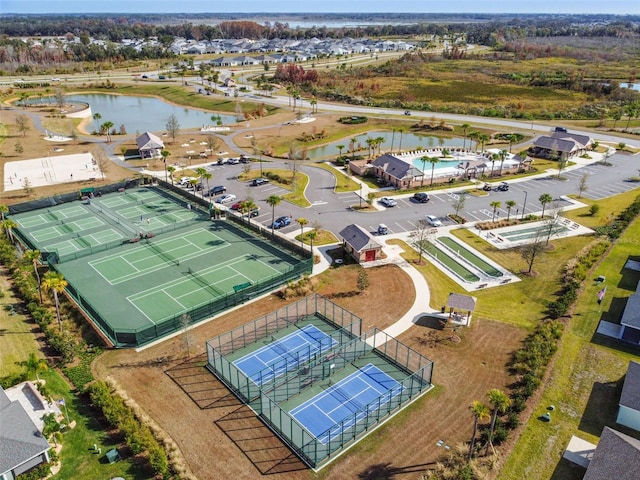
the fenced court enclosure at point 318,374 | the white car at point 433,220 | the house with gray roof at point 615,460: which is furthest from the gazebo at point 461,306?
the white car at point 433,220

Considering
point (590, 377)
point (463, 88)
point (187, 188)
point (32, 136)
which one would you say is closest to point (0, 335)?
point (187, 188)

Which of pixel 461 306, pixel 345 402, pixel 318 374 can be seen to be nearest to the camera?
pixel 345 402

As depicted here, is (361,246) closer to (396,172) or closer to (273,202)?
(273,202)

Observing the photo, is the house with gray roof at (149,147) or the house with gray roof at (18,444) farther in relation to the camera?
the house with gray roof at (149,147)

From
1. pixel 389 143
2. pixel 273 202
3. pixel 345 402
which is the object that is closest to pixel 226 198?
pixel 273 202

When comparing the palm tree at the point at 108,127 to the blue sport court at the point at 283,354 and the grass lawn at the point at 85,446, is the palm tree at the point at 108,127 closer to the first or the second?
the grass lawn at the point at 85,446

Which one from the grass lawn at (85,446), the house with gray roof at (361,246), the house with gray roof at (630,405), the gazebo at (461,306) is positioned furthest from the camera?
the house with gray roof at (361,246)

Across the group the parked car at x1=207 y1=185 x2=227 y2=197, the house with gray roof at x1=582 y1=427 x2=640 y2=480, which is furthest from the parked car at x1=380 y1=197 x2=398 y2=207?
the house with gray roof at x1=582 y1=427 x2=640 y2=480
